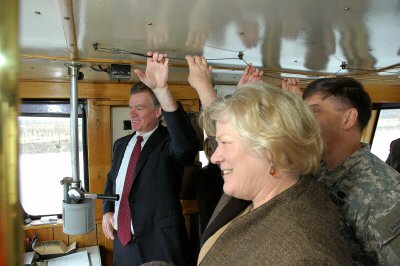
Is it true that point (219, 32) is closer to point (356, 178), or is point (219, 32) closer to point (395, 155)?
point (356, 178)

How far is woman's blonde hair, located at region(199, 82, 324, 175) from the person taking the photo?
79 cm

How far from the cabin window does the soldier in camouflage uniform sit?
6.21 ft

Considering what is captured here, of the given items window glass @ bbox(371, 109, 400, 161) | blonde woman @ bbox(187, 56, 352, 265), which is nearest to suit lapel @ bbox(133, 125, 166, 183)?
blonde woman @ bbox(187, 56, 352, 265)

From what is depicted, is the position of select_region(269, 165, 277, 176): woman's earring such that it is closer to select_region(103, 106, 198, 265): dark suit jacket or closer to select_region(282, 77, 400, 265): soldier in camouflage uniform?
select_region(282, 77, 400, 265): soldier in camouflage uniform

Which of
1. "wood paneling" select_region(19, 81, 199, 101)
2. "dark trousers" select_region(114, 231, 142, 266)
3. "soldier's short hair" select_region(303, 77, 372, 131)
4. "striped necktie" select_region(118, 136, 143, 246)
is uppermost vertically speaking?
"wood paneling" select_region(19, 81, 199, 101)

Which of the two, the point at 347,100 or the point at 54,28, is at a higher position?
the point at 54,28

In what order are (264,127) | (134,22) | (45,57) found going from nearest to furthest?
(264,127), (134,22), (45,57)

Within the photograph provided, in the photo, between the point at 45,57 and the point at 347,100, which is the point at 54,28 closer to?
the point at 45,57


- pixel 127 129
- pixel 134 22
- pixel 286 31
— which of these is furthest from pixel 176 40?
pixel 127 129

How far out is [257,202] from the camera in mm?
865

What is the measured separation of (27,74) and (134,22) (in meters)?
1.31

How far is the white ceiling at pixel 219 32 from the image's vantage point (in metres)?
0.99

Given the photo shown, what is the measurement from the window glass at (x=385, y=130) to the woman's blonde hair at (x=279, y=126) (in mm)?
3102

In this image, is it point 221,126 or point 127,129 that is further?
point 127,129
